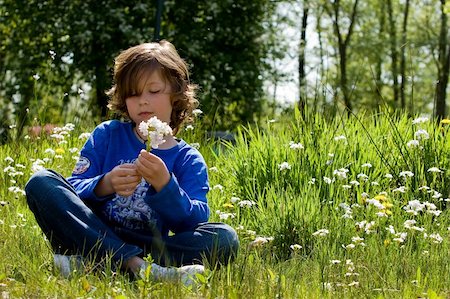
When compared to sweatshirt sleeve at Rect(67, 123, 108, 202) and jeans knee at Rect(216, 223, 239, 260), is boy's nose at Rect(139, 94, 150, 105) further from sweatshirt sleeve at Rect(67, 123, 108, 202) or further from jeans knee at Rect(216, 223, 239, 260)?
jeans knee at Rect(216, 223, 239, 260)

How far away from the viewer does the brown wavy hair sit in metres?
3.77

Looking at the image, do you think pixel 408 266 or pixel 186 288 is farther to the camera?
pixel 408 266

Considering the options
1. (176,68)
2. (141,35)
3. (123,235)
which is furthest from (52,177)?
(141,35)

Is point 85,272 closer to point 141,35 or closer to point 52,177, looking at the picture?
point 52,177

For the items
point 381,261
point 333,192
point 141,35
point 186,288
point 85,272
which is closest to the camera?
point 186,288

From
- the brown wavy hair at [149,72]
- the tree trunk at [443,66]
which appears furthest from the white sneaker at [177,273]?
the tree trunk at [443,66]

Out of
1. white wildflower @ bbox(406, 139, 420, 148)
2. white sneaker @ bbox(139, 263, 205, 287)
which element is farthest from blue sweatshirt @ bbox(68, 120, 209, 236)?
white wildflower @ bbox(406, 139, 420, 148)

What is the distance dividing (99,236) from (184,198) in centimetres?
40

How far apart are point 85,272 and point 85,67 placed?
10348 mm

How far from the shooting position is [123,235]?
12.1 feet

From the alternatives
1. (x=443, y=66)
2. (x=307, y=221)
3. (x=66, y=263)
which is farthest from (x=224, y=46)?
(x=443, y=66)

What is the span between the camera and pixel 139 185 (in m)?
3.71

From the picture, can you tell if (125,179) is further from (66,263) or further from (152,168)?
(66,263)

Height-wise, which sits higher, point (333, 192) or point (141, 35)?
point (141, 35)
